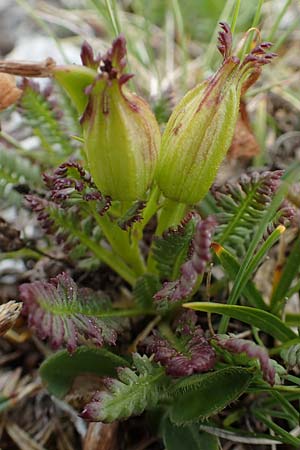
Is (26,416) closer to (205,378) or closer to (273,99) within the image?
(205,378)

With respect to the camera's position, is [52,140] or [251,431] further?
[52,140]

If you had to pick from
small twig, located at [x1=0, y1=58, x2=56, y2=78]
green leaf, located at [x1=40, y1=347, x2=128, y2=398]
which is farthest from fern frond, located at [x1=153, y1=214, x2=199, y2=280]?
small twig, located at [x1=0, y1=58, x2=56, y2=78]

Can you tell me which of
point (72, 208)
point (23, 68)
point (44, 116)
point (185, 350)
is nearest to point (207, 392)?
point (185, 350)

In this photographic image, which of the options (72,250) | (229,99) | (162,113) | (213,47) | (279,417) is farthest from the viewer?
(213,47)

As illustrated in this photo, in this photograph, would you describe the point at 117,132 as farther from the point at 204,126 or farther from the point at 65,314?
the point at 65,314

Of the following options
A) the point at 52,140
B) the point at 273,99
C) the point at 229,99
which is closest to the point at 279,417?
the point at 229,99

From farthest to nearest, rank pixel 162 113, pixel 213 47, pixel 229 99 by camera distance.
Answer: pixel 213 47 → pixel 162 113 → pixel 229 99

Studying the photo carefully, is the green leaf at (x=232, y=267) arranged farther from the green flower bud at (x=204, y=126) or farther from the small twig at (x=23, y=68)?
the small twig at (x=23, y=68)
